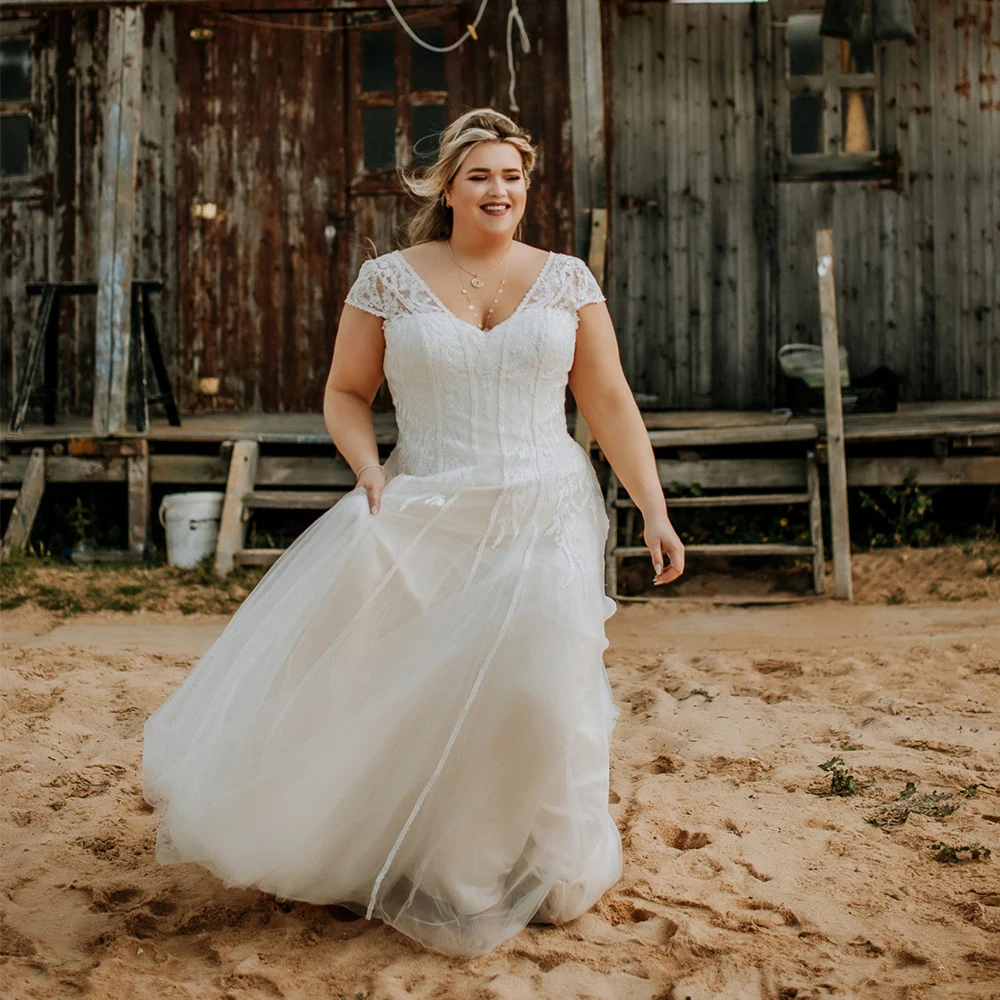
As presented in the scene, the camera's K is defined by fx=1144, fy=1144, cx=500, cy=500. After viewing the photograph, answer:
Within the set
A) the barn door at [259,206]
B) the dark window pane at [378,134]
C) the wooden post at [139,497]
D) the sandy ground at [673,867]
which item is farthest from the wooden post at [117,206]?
the sandy ground at [673,867]

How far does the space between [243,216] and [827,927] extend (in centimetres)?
761

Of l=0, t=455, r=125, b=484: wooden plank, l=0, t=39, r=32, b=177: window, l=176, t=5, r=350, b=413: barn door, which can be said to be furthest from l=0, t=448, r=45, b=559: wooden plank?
l=0, t=39, r=32, b=177: window

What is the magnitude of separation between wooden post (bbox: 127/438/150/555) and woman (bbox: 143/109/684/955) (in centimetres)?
498

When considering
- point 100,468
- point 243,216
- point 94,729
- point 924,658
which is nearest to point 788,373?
point 924,658

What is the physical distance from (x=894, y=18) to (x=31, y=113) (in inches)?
257

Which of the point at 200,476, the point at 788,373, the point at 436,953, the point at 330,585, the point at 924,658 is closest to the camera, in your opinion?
the point at 436,953

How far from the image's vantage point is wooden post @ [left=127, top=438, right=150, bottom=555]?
24.9ft

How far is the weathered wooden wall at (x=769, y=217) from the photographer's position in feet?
28.6

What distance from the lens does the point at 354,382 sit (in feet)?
9.77

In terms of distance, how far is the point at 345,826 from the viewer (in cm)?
250

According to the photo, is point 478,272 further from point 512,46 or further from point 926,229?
point 926,229

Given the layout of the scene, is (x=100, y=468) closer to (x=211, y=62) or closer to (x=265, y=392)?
(x=265, y=392)

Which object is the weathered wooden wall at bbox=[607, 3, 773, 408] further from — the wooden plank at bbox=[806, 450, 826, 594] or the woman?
the woman

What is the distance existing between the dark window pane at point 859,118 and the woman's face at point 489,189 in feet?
22.0
